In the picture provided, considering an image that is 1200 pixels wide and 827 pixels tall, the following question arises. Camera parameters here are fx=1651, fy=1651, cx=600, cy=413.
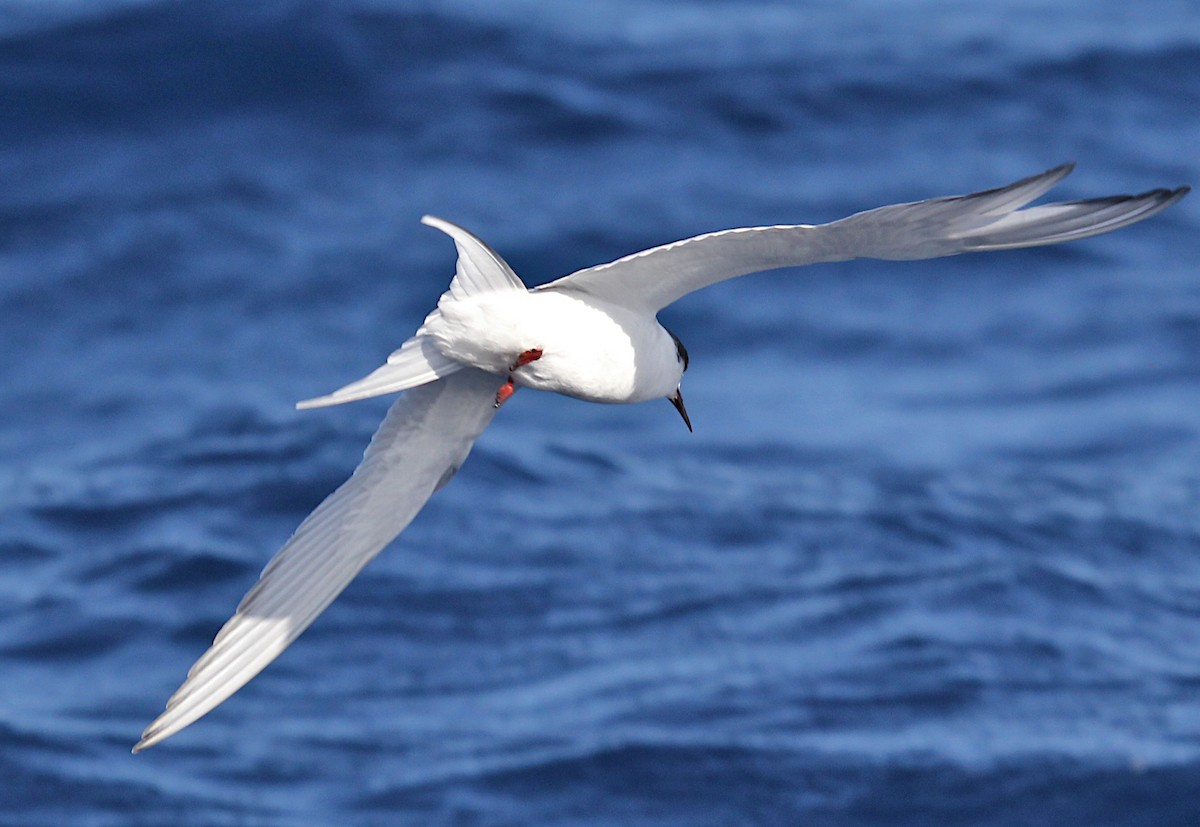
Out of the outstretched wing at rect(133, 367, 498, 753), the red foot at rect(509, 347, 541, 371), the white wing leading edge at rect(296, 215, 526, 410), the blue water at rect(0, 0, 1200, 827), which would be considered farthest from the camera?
the blue water at rect(0, 0, 1200, 827)

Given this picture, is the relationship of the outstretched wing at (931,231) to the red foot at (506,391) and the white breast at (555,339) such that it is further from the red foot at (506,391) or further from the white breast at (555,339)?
the red foot at (506,391)

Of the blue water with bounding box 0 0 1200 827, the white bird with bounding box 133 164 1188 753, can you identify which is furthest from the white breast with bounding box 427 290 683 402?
the blue water with bounding box 0 0 1200 827

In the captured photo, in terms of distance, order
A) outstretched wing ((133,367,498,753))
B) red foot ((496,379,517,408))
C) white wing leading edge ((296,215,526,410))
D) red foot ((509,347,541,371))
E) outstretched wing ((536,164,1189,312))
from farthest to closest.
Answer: outstretched wing ((133,367,498,753)) → red foot ((496,379,517,408)) → red foot ((509,347,541,371)) → white wing leading edge ((296,215,526,410)) → outstretched wing ((536,164,1189,312))

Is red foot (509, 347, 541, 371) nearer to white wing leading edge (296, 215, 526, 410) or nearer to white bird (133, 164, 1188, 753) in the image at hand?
white bird (133, 164, 1188, 753)

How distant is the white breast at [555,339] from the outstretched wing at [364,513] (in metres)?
0.92

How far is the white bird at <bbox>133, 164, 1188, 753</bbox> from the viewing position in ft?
18.2

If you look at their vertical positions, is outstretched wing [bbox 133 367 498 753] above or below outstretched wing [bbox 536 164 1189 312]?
below

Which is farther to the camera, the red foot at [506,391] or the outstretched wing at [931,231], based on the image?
the red foot at [506,391]

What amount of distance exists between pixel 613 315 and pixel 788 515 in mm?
14954

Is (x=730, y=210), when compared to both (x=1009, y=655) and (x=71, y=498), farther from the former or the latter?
(x=71, y=498)

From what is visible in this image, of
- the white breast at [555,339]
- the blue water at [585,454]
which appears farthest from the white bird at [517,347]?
the blue water at [585,454]

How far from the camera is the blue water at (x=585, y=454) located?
16.9 meters

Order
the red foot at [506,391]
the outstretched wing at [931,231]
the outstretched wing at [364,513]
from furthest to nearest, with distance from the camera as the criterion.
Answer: the outstretched wing at [364,513], the red foot at [506,391], the outstretched wing at [931,231]

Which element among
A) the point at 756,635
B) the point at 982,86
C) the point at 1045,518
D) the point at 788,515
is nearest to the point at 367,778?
the point at 756,635
